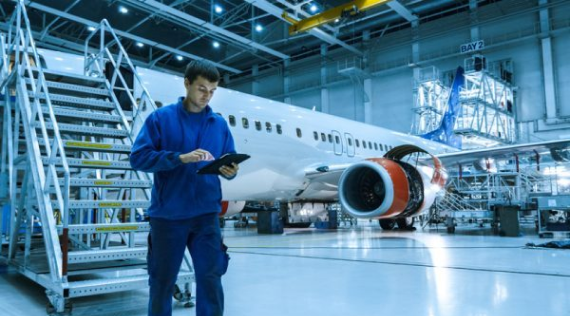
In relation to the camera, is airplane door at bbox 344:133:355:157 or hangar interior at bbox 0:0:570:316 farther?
airplane door at bbox 344:133:355:157

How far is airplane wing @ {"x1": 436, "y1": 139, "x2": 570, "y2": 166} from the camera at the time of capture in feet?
26.9

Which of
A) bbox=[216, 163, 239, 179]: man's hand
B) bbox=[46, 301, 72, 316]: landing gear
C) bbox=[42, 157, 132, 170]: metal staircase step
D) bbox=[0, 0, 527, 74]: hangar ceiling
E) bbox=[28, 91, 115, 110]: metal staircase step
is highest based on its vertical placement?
bbox=[0, 0, 527, 74]: hangar ceiling

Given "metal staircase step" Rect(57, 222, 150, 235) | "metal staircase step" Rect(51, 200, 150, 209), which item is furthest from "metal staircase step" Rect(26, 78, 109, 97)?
"metal staircase step" Rect(57, 222, 150, 235)

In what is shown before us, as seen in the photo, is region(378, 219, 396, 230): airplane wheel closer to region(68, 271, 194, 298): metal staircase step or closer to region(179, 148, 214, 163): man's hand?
region(68, 271, 194, 298): metal staircase step

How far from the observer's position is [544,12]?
17.4 meters

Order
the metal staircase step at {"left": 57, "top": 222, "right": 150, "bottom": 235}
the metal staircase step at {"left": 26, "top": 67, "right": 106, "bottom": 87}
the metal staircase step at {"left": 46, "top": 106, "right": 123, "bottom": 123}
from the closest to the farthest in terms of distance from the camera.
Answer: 1. the metal staircase step at {"left": 57, "top": 222, "right": 150, "bottom": 235}
2. the metal staircase step at {"left": 46, "top": 106, "right": 123, "bottom": 123}
3. the metal staircase step at {"left": 26, "top": 67, "right": 106, "bottom": 87}

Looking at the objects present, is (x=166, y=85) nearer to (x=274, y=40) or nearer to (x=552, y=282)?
(x=552, y=282)

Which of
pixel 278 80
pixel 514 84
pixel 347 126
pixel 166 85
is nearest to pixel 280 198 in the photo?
pixel 347 126

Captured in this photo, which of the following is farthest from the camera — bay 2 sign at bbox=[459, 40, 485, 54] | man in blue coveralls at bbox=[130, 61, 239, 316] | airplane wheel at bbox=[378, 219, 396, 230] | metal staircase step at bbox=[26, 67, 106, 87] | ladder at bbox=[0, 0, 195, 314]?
bay 2 sign at bbox=[459, 40, 485, 54]

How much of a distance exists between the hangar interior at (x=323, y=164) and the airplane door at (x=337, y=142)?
1.9 inches

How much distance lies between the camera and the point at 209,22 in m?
19.4

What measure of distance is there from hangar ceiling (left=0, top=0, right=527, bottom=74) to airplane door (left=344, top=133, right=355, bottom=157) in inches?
310

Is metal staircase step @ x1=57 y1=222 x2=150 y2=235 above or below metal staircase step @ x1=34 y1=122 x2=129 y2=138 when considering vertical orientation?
below

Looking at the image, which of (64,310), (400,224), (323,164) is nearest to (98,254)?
(64,310)
